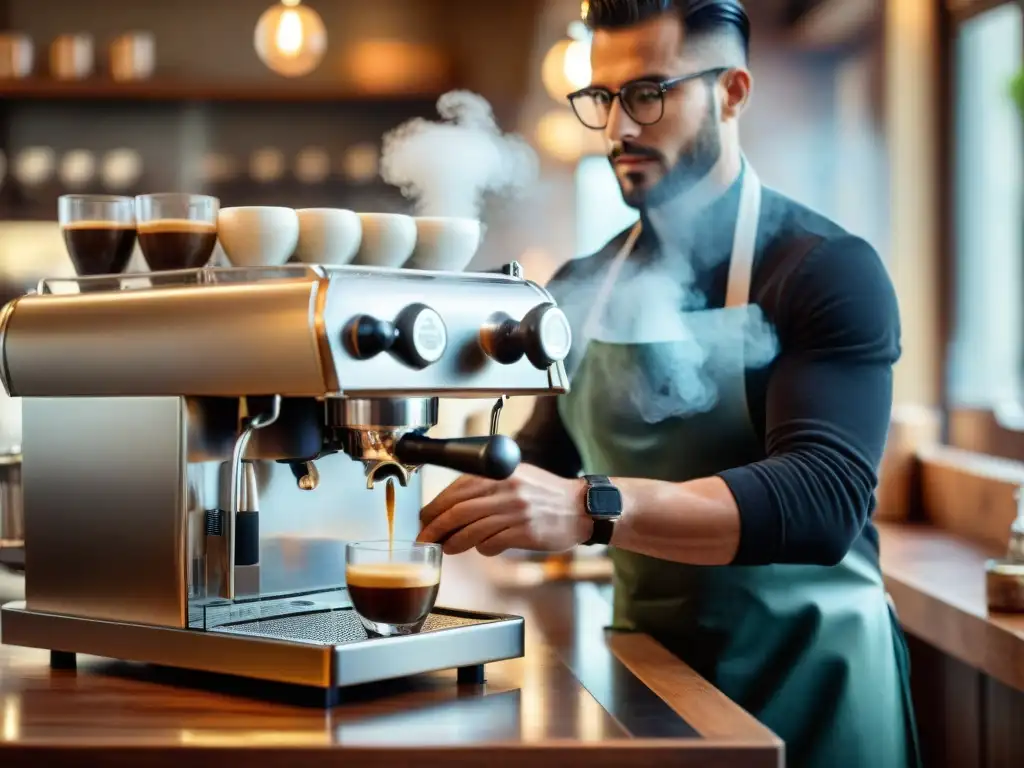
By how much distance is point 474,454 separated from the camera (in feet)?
3.82

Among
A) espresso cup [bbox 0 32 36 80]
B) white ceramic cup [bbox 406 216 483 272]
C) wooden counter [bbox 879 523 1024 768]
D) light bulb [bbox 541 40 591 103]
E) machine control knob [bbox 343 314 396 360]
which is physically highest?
espresso cup [bbox 0 32 36 80]

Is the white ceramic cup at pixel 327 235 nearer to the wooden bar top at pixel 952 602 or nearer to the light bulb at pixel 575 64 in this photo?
the wooden bar top at pixel 952 602

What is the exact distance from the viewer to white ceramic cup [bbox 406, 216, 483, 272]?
4.59 ft

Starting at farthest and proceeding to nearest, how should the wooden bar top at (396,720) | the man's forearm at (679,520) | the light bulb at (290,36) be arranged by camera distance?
1. the light bulb at (290,36)
2. the man's forearm at (679,520)
3. the wooden bar top at (396,720)

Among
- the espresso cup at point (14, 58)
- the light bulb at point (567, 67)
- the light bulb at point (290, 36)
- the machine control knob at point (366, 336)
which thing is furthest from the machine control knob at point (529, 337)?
the espresso cup at point (14, 58)

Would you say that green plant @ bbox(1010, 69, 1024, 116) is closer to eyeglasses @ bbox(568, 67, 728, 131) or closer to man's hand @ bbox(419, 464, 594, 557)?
eyeglasses @ bbox(568, 67, 728, 131)

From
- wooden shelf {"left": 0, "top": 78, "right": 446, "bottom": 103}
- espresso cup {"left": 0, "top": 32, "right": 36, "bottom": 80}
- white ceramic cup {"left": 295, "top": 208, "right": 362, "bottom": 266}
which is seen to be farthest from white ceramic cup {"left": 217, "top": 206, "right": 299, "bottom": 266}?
espresso cup {"left": 0, "top": 32, "right": 36, "bottom": 80}

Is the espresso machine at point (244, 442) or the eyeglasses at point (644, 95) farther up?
the eyeglasses at point (644, 95)

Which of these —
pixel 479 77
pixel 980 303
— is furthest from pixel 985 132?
pixel 479 77

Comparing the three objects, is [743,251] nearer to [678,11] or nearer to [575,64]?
[678,11]

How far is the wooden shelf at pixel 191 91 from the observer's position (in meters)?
4.84

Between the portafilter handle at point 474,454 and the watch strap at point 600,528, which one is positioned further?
the watch strap at point 600,528

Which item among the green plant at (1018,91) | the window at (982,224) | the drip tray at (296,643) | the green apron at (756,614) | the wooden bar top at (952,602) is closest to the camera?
the drip tray at (296,643)

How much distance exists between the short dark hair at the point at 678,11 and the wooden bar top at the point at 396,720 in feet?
2.68
